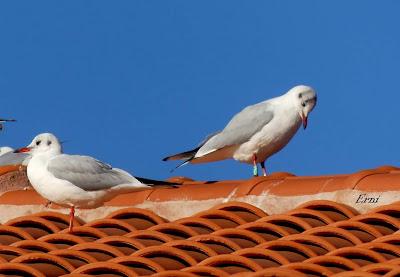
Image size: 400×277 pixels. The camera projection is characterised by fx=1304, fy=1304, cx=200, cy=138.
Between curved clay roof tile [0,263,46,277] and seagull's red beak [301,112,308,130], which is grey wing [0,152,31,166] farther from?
curved clay roof tile [0,263,46,277]

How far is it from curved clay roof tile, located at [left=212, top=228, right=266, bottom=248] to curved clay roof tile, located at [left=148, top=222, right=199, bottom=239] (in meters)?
0.21

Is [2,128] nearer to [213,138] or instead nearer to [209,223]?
[213,138]

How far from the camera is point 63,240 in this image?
8.05 metres

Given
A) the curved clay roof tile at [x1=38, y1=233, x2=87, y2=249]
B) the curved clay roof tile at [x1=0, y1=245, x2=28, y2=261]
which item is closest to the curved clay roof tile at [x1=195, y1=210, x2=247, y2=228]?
the curved clay roof tile at [x1=38, y1=233, x2=87, y2=249]

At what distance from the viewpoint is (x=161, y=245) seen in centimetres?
725

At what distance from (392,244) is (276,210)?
1691 millimetres

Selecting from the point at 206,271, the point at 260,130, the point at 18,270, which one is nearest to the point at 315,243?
the point at 206,271

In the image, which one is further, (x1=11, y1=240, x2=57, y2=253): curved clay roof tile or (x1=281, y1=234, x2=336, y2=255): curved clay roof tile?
(x1=11, y1=240, x2=57, y2=253): curved clay roof tile

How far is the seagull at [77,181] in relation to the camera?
948 cm

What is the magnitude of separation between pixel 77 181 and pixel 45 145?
19.5 inches

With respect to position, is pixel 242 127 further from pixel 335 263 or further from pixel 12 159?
pixel 335 263

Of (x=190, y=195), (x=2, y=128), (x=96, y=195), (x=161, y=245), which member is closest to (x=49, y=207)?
(x=96, y=195)

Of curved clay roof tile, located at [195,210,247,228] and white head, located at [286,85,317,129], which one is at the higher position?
white head, located at [286,85,317,129]

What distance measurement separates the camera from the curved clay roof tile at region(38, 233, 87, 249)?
7934mm
